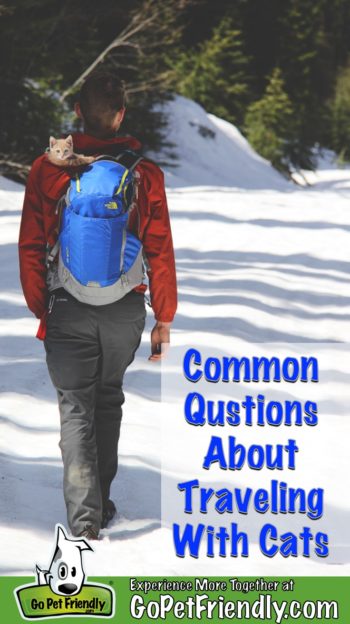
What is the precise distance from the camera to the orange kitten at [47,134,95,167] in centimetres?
387

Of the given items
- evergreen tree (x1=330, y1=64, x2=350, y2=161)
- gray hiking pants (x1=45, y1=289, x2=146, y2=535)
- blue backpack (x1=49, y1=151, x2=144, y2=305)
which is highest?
blue backpack (x1=49, y1=151, x2=144, y2=305)

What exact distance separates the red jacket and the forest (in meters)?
13.5

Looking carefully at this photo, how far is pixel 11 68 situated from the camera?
19.3m

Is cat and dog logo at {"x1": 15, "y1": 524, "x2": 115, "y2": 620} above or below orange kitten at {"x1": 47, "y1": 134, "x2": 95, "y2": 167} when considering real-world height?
below

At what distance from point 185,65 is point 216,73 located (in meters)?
0.96

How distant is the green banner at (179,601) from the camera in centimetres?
362

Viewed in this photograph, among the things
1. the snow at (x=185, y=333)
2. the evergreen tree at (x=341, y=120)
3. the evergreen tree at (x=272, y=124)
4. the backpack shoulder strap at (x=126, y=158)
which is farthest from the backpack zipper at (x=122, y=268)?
the evergreen tree at (x=341, y=120)

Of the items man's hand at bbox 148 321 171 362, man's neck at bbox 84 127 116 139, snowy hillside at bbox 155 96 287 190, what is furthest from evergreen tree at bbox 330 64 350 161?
man's neck at bbox 84 127 116 139

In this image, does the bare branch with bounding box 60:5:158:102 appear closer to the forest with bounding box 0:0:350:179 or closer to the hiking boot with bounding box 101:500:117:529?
the forest with bounding box 0:0:350:179

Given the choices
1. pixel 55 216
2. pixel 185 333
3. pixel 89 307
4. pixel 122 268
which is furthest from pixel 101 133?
pixel 185 333

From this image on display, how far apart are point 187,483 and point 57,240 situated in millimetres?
1497

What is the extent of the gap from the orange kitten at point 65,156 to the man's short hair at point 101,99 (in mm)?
129

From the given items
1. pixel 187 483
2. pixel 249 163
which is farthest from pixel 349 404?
pixel 249 163

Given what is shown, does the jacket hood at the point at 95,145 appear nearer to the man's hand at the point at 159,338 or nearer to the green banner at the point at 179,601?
the man's hand at the point at 159,338
